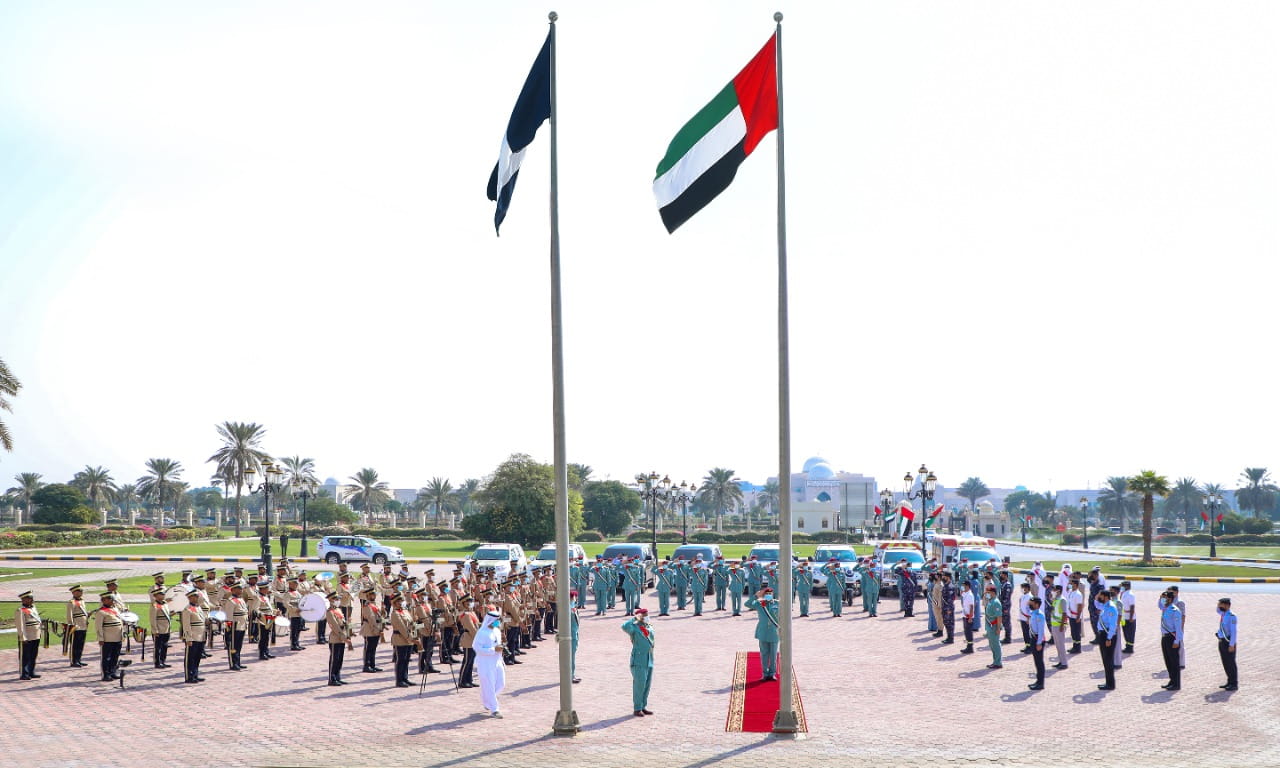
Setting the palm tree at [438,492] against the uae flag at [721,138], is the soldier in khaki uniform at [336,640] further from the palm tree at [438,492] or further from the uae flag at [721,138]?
the palm tree at [438,492]

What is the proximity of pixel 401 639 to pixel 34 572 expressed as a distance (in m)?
29.7

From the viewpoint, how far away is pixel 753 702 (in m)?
14.9

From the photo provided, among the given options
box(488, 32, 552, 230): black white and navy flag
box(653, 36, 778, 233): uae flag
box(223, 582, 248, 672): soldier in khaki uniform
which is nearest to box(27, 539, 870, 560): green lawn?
box(223, 582, 248, 672): soldier in khaki uniform

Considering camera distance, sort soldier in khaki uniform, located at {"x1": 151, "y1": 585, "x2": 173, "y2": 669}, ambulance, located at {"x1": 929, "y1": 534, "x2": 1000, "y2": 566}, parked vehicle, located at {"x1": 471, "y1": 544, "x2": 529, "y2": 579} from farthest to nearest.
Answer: parked vehicle, located at {"x1": 471, "y1": 544, "x2": 529, "y2": 579} → ambulance, located at {"x1": 929, "y1": 534, "x2": 1000, "y2": 566} → soldier in khaki uniform, located at {"x1": 151, "y1": 585, "x2": 173, "y2": 669}

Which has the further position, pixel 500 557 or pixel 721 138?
pixel 500 557

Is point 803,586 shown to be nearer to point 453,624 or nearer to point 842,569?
point 842,569

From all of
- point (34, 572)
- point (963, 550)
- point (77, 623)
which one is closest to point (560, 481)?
point (77, 623)

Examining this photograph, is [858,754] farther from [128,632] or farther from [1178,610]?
[128,632]

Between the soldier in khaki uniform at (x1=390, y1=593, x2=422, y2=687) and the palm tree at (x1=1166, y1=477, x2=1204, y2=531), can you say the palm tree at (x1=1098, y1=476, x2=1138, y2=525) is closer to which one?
the palm tree at (x1=1166, y1=477, x2=1204, y2=531)

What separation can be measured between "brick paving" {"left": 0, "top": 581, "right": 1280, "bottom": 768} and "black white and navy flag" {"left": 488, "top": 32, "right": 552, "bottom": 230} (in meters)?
6.81

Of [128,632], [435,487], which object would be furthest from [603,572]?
[435,487]

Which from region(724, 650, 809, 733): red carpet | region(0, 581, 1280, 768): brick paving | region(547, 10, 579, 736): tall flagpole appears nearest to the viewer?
region(0, 581, 1280, 768): brick paving

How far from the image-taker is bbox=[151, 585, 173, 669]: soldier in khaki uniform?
688 inches

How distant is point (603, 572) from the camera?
2845cm
